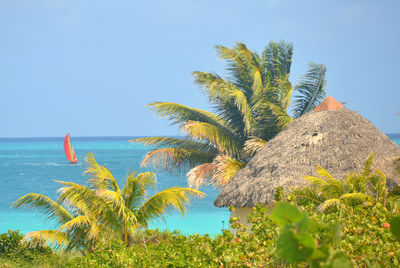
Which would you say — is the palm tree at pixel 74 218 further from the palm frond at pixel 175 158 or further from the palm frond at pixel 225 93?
the palm frond at pixel 225 93

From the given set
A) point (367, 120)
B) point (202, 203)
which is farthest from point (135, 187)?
point (202, 203)

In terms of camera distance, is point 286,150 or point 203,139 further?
point 203,139

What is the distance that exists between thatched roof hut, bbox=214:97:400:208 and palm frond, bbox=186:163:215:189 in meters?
1.09

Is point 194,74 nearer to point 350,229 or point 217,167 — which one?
point 217,167

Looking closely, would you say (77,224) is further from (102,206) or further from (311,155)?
(311,155)

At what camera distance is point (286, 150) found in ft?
33.4

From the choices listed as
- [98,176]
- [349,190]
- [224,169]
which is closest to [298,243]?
[349,190]

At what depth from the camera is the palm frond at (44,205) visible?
932cm

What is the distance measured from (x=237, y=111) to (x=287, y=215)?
12.5 meters

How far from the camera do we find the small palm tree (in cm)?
713

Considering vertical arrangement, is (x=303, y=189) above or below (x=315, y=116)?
below

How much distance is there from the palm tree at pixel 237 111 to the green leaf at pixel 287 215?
11161 millimetres

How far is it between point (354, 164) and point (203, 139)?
Answer: 4587mm

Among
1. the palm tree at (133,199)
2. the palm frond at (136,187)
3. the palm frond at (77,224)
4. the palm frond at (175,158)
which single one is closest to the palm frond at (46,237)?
the palm frond at (77,224)
